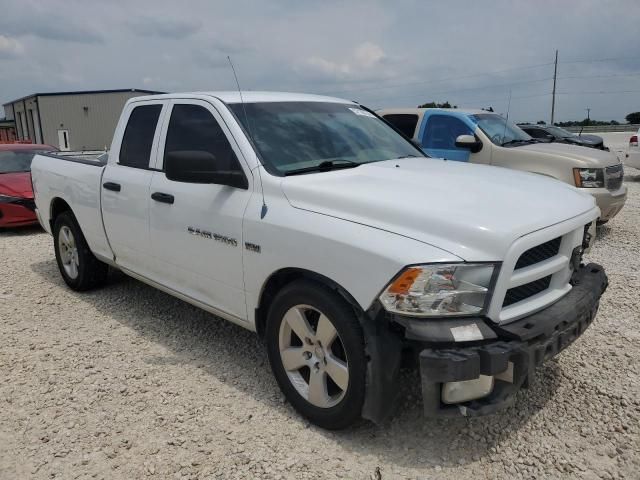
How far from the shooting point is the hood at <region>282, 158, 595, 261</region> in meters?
2.48

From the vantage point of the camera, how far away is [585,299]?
2.90 metres

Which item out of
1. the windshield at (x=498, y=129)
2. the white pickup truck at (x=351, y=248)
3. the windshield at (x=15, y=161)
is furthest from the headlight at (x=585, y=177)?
the windshield at (x=15, y=161)

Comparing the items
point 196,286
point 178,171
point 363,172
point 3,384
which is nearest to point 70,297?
point 3,384

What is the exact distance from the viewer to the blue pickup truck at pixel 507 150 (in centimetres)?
693

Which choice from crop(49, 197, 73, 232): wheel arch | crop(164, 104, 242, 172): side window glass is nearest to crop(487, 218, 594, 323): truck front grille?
crop(164, 104, 242, 172): side window glass

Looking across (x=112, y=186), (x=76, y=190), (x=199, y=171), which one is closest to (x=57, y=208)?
(x=76, y=190)

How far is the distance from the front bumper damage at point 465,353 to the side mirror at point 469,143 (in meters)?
4.78

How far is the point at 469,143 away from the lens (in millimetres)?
7266

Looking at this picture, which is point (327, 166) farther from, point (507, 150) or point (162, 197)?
point (507, 150)

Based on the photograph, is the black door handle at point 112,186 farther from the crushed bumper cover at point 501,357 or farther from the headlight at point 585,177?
the headlight at point 585,177

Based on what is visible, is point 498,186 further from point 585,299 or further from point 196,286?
point 196,286

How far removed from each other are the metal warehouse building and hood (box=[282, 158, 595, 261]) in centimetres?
4101

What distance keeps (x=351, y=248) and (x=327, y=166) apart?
0.96 metres

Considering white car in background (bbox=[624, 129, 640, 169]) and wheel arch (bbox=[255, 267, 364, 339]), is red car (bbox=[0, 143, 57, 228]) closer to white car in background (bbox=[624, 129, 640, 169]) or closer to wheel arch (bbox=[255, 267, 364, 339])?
wheel arch (bbox=[255, 267, 364, 339])
